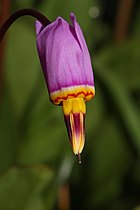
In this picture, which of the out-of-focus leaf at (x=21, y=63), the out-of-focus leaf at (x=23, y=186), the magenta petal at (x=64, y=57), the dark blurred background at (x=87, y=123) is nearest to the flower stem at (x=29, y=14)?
the magenta petal at (x=64, y=57)

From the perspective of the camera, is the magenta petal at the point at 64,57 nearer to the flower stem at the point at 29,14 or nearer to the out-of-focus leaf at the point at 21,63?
the flower stem at the point at 29,14

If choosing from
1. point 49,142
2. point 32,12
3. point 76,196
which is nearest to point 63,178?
point 49,142

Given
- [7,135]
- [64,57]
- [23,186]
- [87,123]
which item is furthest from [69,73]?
[87,123]

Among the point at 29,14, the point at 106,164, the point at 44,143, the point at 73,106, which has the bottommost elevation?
the point at 106,164

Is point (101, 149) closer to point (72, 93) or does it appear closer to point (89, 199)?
point (89, 199)

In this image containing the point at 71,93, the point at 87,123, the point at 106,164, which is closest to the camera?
the point at 71,93

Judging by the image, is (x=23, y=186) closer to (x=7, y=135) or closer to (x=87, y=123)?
(x=7, y=135)

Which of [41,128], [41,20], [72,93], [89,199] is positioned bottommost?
[89,199]
